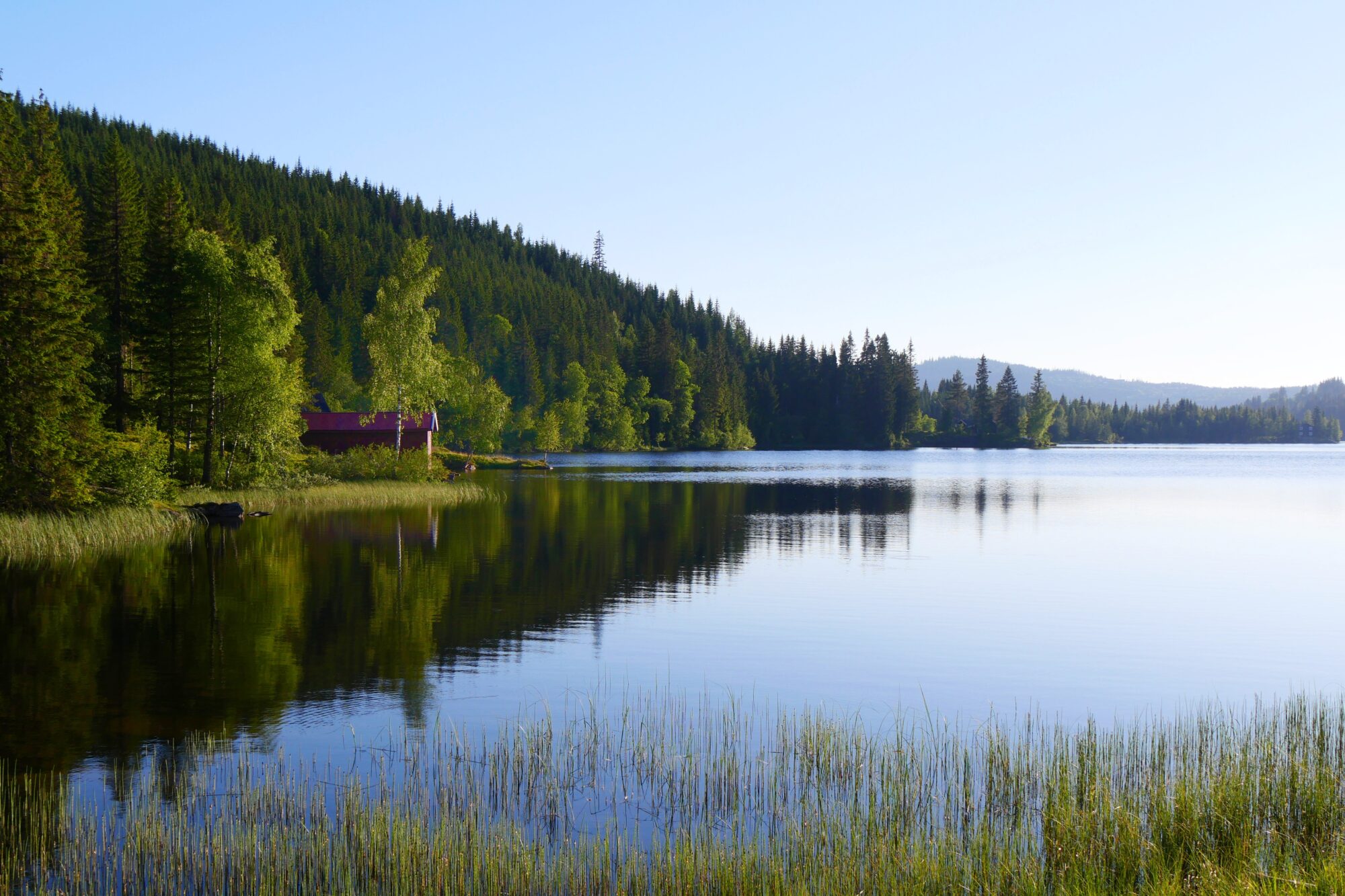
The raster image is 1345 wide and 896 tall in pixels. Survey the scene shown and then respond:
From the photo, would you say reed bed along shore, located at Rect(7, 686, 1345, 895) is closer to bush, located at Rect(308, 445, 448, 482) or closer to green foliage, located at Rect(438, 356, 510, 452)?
bush, located at Rect(308, 445, 448, 482)

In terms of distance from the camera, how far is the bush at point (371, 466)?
6012 centimetres

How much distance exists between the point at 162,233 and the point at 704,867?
50.4 meters

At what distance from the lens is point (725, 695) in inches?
671

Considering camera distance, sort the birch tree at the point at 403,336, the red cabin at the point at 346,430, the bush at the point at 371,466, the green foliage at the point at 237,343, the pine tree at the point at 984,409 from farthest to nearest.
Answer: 1. the pine tree at the point at 984,409
2. the red cabin at the point at 346,430
3. the birch tree at the point at 403,336
4. the bush at the point at 371,466
5. the green foliage at the point at 237,343

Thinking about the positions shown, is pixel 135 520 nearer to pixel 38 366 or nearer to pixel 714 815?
pixel 38 366

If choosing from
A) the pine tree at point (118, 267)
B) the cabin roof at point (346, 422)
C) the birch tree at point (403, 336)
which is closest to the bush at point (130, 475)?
the pine tree at point (118, 267)

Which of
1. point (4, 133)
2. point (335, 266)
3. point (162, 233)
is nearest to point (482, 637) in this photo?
point (4, 133)

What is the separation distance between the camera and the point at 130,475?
3841cm

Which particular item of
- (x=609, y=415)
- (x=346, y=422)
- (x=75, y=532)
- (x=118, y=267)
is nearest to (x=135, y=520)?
(x=75, y=532)

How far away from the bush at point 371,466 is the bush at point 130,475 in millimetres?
18539

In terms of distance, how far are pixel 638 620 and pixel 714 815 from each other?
12.7 m

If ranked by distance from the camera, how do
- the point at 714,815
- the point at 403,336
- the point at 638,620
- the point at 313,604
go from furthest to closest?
the point at 403,336
the point at 313,604
the point at 638,620
the point at 714,815

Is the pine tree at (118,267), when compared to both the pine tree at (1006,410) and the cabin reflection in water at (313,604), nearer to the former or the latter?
the cabin reflection in water at (313,604)

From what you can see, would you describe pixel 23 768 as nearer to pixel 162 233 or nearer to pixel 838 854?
pixel 838 854
